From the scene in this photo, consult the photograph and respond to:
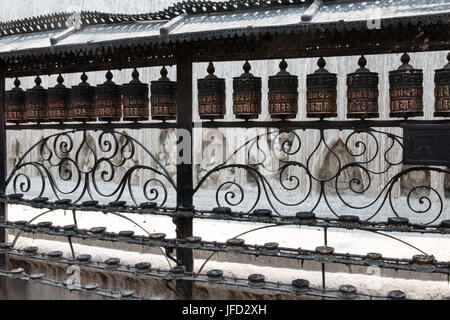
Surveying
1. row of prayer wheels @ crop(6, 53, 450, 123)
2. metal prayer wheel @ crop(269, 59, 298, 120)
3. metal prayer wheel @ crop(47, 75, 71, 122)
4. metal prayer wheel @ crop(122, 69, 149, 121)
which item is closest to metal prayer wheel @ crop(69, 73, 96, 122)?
row of prayer wheels @ crop(6, 53, 450, 123)

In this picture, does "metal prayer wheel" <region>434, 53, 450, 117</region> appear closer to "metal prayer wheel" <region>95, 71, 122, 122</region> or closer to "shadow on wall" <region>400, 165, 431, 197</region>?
"metal prayer wheel" <region>95, 71, 122, 122</region>

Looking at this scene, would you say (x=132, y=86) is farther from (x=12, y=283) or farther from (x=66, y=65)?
(x=12, y=283)

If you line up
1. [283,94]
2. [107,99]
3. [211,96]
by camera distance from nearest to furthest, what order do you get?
1. [283,94]
2. [211,96]
3. [107,99]

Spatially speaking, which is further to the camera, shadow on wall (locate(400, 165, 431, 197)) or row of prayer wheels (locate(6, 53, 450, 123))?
shadow on wall (locate(400, 165, 431, 197))

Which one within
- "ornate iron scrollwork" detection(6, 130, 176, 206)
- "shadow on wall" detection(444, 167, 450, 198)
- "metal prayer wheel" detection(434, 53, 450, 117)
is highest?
"metal prayer wheel" detection(434, 53, 450, 117)

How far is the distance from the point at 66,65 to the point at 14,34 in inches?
22.9

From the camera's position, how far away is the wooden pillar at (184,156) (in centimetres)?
266

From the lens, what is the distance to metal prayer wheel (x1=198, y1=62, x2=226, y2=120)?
2562 millimetres

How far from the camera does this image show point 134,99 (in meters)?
2.77

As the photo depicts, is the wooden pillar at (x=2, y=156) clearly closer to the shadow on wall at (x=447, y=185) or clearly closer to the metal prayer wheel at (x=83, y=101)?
the metal prayer wheel at (x=83, y=101)

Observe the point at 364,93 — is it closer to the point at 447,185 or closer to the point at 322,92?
the point at 322,92

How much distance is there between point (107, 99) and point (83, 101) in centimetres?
21

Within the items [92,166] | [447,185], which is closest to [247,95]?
[447,185]

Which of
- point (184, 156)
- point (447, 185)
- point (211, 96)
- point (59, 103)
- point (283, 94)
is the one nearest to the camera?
point (283, 94)
